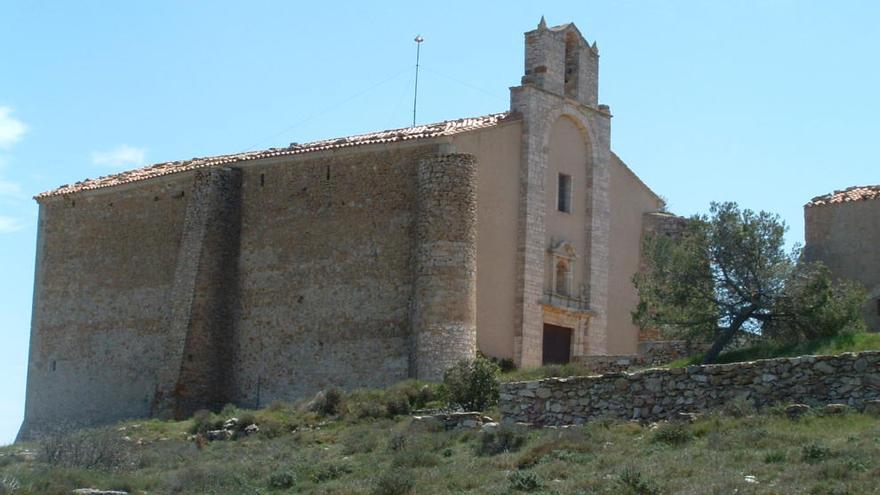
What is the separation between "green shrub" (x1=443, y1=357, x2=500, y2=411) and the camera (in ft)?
90.0

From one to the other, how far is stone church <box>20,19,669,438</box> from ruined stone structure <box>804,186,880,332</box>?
498 centimetres

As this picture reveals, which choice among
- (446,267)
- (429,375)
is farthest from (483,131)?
(429,375)

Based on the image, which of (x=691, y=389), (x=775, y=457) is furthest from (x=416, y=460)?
(x=775, y=457)

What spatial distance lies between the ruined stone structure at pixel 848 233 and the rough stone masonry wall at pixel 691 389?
1066 centimetres

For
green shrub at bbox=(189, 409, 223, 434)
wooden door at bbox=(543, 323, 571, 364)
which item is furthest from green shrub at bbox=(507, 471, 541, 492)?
wooden door at bbox=(543, 323, 571, 364)

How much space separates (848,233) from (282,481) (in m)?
16.3

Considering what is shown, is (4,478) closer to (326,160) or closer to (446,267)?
(446,267)

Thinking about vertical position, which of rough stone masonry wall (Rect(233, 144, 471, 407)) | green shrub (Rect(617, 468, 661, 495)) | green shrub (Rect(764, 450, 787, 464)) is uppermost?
rough stone masonry wall (Rect(233, 144, 471, 407))

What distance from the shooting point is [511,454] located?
2162 cm

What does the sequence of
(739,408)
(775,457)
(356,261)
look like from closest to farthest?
(775,457) < (739,408) < (356,261)

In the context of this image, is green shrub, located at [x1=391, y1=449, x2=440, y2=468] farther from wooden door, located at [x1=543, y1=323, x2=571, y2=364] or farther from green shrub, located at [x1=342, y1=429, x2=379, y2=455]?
wooden door, located at [x1=543, y1=323, x2=571, y2=364]

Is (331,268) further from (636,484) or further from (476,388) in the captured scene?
(636,484)

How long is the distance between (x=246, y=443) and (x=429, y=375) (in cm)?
502

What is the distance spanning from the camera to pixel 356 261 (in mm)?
34250
